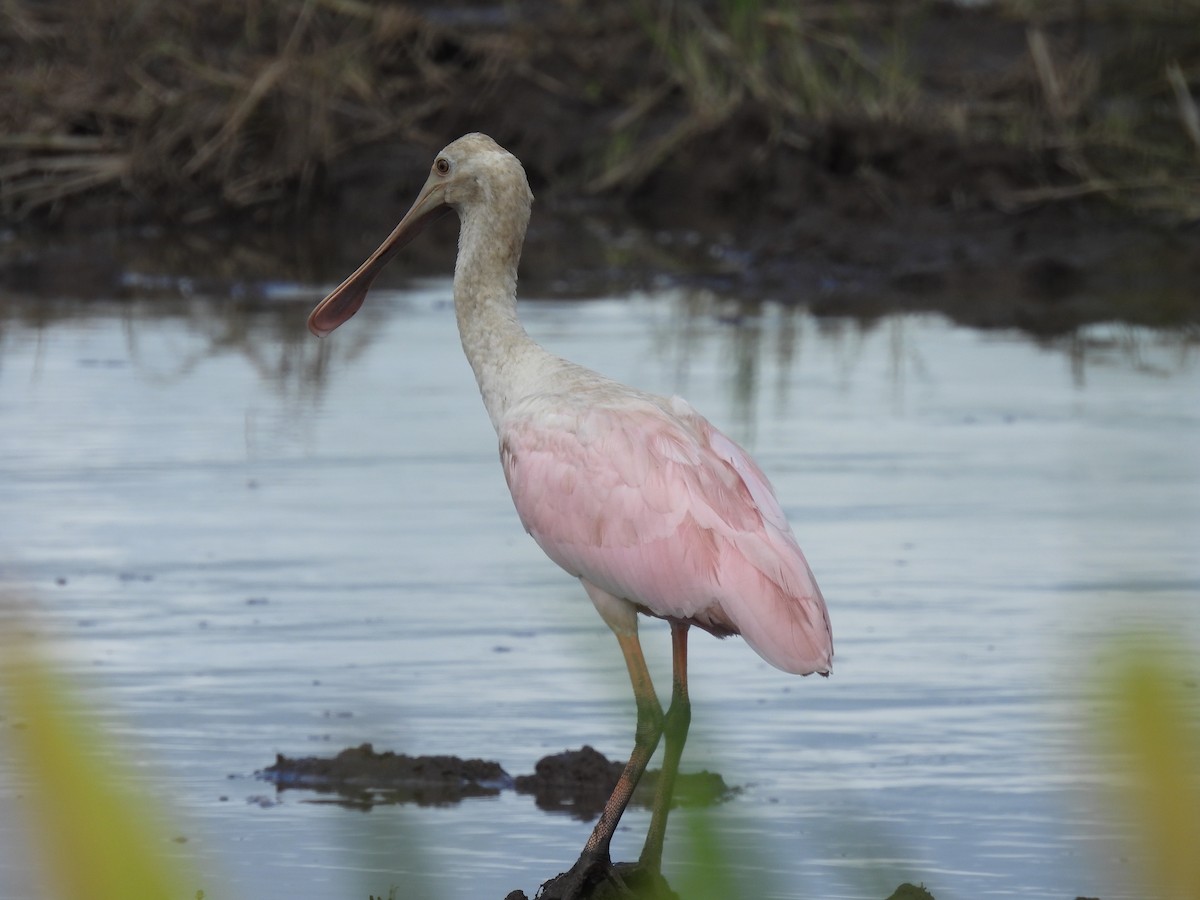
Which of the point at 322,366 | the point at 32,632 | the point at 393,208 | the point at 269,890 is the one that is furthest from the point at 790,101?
the point at 32,632

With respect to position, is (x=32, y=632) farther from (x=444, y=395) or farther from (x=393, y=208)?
(x=393, y=208)

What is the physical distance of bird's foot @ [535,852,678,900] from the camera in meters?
4.18

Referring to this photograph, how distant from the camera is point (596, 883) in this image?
166 inches

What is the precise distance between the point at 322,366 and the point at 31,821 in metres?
11.8

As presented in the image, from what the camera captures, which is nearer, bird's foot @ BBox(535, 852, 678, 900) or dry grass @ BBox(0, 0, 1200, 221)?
bird's foot @ BBox(535, 852, 678, 900)

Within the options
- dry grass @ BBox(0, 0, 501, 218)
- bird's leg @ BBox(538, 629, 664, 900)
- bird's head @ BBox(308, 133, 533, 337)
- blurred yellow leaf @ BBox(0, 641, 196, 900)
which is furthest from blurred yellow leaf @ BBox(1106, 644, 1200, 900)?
dry grass @ BBox(0, 0, 501, 218)

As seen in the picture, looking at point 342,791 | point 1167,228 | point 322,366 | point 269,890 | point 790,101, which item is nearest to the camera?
point 269,890

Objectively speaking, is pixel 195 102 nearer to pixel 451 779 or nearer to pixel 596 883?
pixel 451 779

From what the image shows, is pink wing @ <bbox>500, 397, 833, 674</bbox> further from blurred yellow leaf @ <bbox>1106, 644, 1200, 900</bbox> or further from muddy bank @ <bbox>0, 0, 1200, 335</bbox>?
muddy bank @ <bbox>0, 0, 1200, 335</bbox>

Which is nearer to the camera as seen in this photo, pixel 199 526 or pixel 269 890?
pixel 269 890

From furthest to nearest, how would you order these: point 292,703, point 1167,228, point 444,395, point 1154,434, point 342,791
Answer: point 1167,228 → point 444,395 → point 1154,434 → point 292,703 → point 342,791

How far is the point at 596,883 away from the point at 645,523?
0.69m

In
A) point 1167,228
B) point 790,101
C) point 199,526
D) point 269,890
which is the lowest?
point 269,890

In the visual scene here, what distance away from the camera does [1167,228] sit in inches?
712
